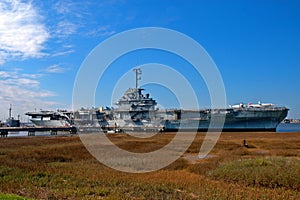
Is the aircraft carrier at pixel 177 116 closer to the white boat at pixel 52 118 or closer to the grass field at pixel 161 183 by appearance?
the white boat at pixel 52 118

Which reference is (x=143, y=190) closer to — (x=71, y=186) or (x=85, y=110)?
(x=71, y=186)

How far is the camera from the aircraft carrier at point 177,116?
76125 mm

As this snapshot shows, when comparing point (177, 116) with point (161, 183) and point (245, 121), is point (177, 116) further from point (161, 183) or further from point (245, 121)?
point (161, 183)

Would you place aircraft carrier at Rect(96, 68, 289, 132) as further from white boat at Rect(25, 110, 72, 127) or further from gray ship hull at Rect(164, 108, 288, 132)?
white boat at Rect(25, 110, 72, 127)

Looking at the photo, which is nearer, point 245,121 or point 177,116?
point 245,121

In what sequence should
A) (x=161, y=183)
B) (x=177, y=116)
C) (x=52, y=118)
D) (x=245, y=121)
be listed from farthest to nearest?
1. (x=52, y=118)
2. (x=177, y=116)
3. (x=245, y=121)
4. (x=161, y=183)

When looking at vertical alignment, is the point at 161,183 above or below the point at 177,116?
below

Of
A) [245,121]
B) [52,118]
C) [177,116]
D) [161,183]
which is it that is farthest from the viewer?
[52,118]

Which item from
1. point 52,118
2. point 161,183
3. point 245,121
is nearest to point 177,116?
point 245,121

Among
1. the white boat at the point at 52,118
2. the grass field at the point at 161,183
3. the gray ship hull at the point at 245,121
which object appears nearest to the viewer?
the grass field at the point at 161,183

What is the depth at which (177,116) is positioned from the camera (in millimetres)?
85500

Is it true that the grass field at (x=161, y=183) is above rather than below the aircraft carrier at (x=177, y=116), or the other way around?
below

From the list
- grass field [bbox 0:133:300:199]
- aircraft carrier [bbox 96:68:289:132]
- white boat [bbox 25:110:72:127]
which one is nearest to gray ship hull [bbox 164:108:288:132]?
aircraft carrier [bbox 96:68:289:132]

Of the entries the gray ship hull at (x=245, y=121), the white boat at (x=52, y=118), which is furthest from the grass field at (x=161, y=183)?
the white boat at (x=52, y=118)
